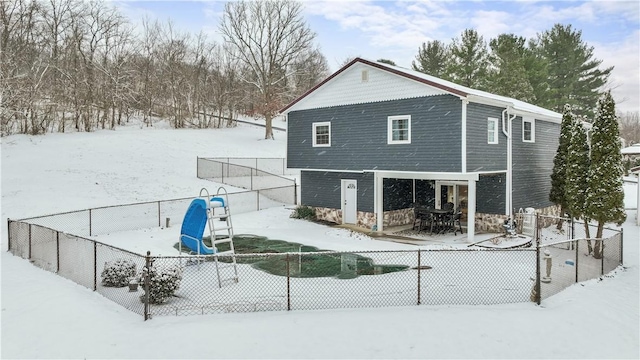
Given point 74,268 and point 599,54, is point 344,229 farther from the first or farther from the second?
point 599,54

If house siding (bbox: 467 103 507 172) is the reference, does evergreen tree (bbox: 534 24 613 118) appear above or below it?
above

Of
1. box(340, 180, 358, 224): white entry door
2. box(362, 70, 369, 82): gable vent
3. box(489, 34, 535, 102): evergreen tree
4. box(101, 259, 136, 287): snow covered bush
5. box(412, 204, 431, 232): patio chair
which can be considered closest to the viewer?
box(101, 259, 136, 287): snow covered bush

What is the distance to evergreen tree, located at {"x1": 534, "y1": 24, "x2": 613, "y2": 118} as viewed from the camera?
46.0m

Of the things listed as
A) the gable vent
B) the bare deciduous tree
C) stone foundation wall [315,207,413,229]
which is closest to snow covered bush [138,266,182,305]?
stone foundation wall [315,207,413,229]

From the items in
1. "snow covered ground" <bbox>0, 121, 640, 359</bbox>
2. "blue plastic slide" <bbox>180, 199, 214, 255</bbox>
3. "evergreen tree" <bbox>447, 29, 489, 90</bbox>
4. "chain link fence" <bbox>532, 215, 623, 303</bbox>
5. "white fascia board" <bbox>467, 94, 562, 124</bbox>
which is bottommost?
"snow covered ground" <bbox>0, 121, 640, 359</bbox>

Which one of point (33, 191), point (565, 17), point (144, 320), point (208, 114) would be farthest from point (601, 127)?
point (208, 114)

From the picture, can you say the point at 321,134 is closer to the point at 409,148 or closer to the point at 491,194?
the point at 409,148

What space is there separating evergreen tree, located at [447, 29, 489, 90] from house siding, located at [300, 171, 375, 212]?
28562 millimetres

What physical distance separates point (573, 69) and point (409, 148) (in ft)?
127

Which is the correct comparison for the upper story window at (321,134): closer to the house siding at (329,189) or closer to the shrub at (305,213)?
the house siding at (329,189)

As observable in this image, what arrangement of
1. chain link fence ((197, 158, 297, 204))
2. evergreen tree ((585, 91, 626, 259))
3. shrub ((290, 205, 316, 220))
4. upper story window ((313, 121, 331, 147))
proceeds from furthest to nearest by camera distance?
chain link fence ((197, 158, 297, 204)) < shrub ((290, 205, 316, 220)) < upper story window ((313, 121, 331, 147)) < evergreen tree ((585, 91, 626, 259))

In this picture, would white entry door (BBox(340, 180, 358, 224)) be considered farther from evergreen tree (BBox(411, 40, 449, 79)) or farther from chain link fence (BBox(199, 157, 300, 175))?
evergreen tree (BBox(411, 40, 449, 79))

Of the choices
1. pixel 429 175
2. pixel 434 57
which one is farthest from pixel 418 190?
pixel 434 57

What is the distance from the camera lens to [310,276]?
12.1 meters
